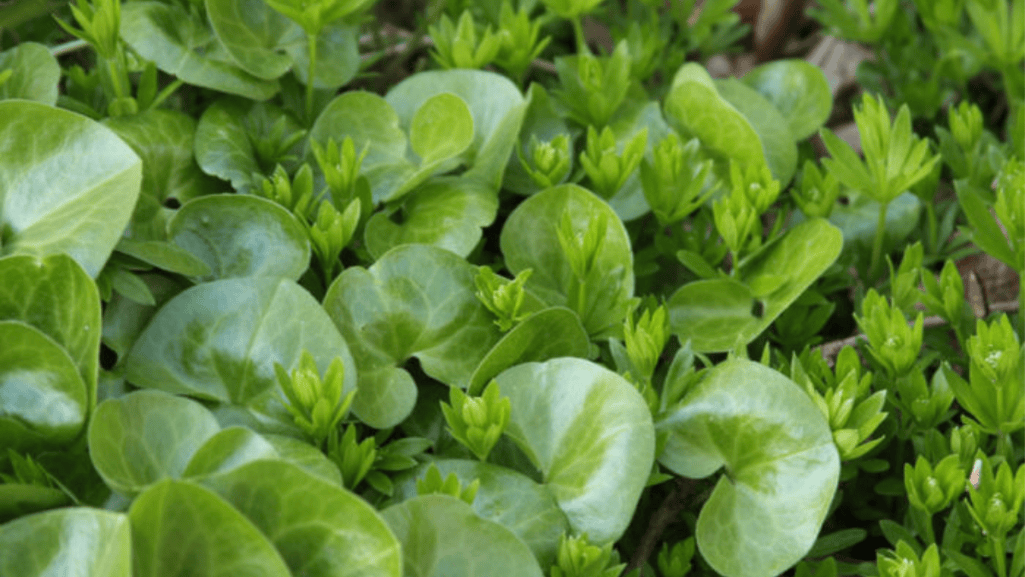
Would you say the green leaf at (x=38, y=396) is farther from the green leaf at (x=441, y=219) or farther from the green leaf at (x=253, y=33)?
the green leaf at (x=253, y=33)

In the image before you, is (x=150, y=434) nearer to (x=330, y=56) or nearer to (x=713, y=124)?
(x=330, y=56)

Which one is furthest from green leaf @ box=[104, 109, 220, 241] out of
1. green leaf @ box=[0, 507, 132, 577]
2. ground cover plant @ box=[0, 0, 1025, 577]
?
green leaf @ box=[0, 507, 132, 577]

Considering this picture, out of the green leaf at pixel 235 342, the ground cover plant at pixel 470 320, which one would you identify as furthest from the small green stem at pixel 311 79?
the green leaf at pixel 235 342

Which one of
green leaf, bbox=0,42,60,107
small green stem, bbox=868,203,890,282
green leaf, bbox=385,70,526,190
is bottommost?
small green stem, bbox=868,203,890,282

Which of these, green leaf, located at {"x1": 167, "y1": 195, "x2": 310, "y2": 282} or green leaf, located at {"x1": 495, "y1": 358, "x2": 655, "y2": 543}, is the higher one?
green leaf, located at {"x1": 167, "y1": 195, "x2": 310, "y2": 282}

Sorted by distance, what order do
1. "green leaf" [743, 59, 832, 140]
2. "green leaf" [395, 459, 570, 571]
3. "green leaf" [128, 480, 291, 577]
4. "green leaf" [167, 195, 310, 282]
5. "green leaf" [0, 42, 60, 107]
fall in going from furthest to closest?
"green leaf" [743, 59, 832, 140] < "green leaf" [0, 42, 60, 107] < "green leaf" [167, 195, 310, 282] < "green leaf" [395, 459, 570, 571] < "green leaf" [128, 480, 291, 577]

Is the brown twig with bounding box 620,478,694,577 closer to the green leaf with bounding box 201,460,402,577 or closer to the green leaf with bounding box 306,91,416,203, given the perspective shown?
the green leaf with bounding box 201,460,402,577

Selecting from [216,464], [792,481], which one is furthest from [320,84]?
[792,481]
